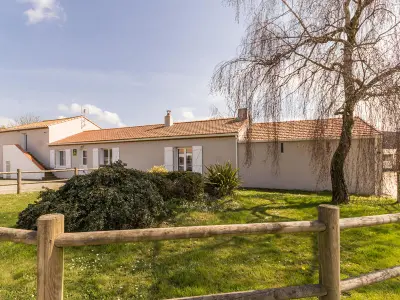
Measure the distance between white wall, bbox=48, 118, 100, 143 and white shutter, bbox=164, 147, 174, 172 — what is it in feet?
37.8

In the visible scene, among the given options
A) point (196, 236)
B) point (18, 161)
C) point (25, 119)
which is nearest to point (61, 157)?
point (18, 161)

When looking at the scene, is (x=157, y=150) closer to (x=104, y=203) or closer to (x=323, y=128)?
(x=104, y=203)

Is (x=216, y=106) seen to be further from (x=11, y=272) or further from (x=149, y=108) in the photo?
(x=149, y=108)

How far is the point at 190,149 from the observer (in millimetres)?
15453

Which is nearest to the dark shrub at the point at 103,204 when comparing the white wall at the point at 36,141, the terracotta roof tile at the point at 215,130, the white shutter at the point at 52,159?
the terracotta roof tile at the point at 215,130

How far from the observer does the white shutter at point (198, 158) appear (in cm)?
1455

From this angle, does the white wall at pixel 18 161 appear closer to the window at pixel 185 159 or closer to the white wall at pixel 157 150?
the white wall at pixel 157 150

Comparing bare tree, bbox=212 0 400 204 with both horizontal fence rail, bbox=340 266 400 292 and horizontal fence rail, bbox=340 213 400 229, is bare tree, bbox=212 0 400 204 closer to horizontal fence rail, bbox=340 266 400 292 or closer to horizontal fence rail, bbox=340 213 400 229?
horizontal fence rail, bbox=340 213 400 229

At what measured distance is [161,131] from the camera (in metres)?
16.9

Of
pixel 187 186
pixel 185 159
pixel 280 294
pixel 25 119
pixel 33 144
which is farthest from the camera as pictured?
Result: pixel 25 119

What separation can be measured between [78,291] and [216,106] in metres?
4.57

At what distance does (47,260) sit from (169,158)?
13672 mm

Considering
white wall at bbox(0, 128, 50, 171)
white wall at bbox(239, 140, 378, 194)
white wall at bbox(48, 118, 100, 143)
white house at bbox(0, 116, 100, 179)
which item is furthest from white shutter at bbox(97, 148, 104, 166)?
white wall at bbox(239, 140, 378, 194)

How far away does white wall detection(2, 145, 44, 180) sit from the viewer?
2020 centimetres
